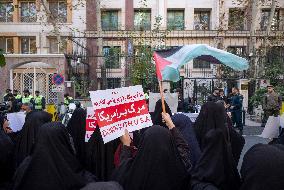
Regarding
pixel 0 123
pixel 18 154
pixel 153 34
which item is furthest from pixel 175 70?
pixel 153 34

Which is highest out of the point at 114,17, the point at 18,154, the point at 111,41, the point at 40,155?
the point at 114,17

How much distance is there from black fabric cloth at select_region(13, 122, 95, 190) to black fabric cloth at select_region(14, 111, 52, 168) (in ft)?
4.49

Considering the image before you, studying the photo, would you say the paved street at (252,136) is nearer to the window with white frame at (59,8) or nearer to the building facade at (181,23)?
the building facade at (181,23)

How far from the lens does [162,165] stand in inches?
122

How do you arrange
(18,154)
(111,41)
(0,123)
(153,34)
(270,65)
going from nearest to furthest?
1. (18,154)
2. (0,123)
3. (270,65)
4. (153,34)
5. (111,41)

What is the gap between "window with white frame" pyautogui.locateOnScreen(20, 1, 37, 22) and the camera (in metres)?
29.0

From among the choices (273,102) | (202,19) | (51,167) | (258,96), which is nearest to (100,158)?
(51,167)

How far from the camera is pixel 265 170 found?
259 centimetres

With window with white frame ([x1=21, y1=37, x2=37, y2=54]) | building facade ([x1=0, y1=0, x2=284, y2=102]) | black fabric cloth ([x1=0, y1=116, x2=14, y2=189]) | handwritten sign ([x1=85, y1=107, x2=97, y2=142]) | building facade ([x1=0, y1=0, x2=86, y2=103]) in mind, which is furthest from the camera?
window with white frame ([x1=21, y1=37, x2=37, y2=54])

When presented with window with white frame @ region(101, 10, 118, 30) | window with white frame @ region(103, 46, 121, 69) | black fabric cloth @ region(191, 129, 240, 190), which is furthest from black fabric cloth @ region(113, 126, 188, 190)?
window with white frame @ region(101, 10, 118, 30)

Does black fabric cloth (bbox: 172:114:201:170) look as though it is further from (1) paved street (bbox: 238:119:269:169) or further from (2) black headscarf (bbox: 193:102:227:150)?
(1) paved street (bbox: 238:119:269:169)

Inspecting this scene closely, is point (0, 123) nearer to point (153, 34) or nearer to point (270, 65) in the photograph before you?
point (270, 65)

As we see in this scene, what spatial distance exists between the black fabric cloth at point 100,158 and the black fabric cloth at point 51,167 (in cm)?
77

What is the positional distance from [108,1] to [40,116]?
25.2 metres
